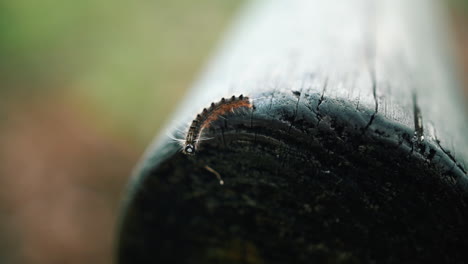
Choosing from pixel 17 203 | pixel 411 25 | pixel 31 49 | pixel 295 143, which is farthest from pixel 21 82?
pixel 295 143

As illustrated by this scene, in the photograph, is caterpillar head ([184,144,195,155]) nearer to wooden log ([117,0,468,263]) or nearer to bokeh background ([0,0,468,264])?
wooden log ([117,0,468,263])

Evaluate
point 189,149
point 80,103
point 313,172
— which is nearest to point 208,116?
point 189,149

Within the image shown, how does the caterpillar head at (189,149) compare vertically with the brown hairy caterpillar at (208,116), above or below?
below

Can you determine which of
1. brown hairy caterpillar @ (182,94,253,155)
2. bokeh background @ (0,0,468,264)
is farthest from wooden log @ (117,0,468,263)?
bokeh background @ (0,0,468,264)

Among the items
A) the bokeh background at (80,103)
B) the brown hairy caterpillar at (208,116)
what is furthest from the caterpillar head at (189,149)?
the bokeh background at (80,103)

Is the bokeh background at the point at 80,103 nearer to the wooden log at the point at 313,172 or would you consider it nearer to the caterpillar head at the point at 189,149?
the wooden log at the point at 313,172

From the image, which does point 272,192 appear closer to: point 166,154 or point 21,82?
point 166,154
